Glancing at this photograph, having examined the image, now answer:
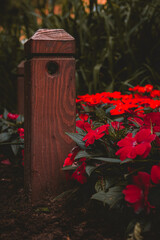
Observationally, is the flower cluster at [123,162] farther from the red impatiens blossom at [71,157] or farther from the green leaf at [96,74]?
the green leaf at [96,74]

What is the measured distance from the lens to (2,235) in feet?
3.28

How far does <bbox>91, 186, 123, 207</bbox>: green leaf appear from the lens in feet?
3.02

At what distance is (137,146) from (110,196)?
0.67 ft

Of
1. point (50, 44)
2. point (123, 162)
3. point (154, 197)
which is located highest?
point (50, 44)

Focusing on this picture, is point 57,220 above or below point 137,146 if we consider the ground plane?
below

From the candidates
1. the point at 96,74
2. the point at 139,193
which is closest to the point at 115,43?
the point at 96,74

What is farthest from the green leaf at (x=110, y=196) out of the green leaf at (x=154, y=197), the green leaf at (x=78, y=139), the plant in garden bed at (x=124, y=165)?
the green leaf at (x=78, y=139)

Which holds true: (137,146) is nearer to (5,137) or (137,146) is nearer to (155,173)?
(155,173)

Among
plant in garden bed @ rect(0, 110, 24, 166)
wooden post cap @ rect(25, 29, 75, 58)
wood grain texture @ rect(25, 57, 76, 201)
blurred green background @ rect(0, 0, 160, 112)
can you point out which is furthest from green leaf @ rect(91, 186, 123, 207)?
blurred green background @ rect(0, 0, 160, 112)

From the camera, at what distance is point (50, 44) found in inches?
46.5

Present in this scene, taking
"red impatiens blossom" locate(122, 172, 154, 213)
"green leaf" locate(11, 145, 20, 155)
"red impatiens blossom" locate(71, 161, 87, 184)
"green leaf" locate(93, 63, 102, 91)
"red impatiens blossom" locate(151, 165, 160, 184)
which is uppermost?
"green leaf" locate(93, 63, 102, 91)

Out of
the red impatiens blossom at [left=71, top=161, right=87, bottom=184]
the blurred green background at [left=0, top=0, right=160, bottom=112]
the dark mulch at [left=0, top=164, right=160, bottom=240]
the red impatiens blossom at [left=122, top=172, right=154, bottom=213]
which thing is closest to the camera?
the red impatiens blossom at [left=122, top=172, right=154, bottom=213]

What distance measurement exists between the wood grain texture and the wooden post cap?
3cm

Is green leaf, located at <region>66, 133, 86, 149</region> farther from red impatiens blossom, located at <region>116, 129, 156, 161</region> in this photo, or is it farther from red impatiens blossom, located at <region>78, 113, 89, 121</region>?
red impatiens blossom, located at <region>78, 113, 89, 121</region>
